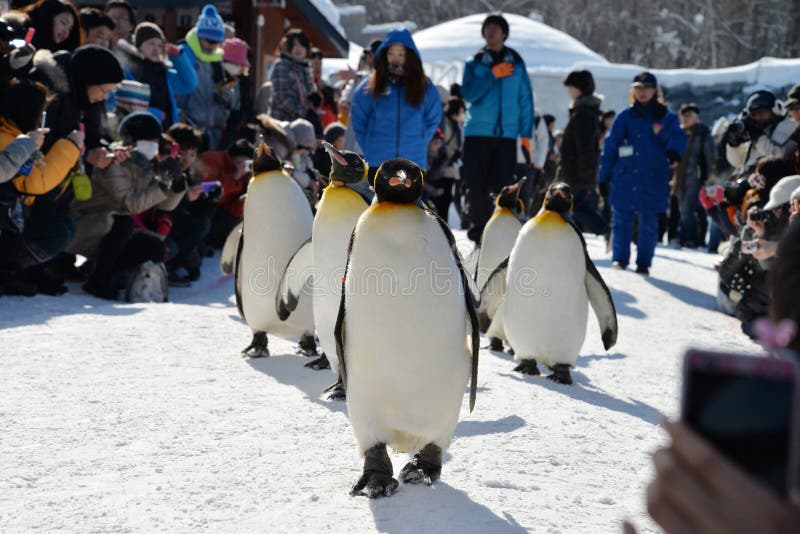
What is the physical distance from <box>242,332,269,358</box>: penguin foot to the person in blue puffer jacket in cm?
129

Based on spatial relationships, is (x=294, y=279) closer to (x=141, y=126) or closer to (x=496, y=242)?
(x=496, y=242)

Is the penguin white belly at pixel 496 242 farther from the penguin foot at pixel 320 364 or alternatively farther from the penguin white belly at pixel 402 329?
Answer: the penguin white belly at pixel 402 329

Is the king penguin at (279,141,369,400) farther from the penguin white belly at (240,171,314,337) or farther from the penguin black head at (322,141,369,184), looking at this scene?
the penguin white belly at (240,171,314,337)

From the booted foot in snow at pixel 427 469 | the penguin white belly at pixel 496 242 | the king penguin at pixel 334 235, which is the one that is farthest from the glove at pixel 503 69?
the booted foot in snow at pixel 427 469

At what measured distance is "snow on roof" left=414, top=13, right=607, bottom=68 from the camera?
22.1 m

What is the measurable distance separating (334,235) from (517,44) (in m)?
21.0

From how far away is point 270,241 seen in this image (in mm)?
4406

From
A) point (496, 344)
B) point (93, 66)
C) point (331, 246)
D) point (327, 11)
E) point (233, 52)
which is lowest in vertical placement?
point (496, 344)

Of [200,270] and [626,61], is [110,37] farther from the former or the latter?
[626,61]

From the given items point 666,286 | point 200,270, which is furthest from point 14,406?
point 666,286

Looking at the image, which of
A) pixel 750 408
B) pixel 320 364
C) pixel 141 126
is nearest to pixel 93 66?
pixel 141 126

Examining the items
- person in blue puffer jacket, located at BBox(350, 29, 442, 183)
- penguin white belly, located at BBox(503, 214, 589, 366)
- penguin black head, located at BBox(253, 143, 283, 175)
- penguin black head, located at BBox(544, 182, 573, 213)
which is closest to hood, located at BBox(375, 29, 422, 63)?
person in blue puffer jacket, located at BBox(350, 29, 442, 183)

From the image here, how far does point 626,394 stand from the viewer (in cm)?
416

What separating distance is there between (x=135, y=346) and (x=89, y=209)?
1893 mm
